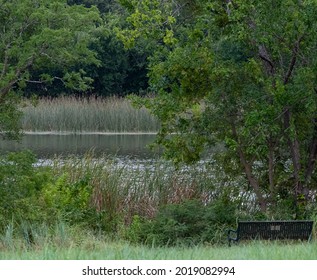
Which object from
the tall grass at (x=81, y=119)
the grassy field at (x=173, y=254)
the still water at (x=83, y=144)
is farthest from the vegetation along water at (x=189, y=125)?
the tall grass at (x=81, y=119)

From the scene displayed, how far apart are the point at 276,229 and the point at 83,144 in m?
21.1

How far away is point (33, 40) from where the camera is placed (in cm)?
1622

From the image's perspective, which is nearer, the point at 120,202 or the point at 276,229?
the point at 276,229

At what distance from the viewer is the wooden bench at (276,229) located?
10.6 m

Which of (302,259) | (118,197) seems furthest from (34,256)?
(118,197)

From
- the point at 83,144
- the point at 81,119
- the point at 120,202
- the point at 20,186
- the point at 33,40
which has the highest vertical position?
the point at 33,40

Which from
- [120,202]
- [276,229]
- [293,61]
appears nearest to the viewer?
[276,229]

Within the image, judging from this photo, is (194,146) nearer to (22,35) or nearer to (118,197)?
(118,197)

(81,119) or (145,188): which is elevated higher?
(145,188)

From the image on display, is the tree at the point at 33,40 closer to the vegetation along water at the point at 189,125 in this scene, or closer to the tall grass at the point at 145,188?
the vegetation along water at the point at 189,125

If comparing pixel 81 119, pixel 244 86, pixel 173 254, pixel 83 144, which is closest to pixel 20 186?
pixel 244 86

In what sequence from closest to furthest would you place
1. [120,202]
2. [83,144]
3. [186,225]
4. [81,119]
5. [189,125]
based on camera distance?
[186,225] → [189,125] → [120,202] → [83,144] → [81,119]

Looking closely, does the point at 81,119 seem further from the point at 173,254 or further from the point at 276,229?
the point at 173,254
